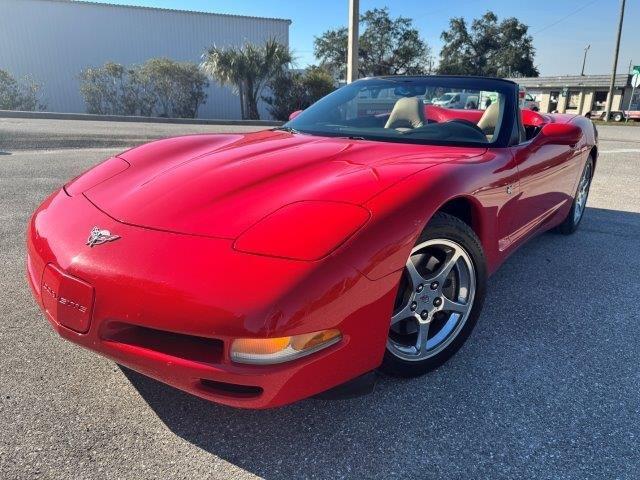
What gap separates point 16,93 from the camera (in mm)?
19844

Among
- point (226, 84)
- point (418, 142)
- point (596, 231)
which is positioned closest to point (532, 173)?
point (418, 142)

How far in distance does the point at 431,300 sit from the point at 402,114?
1.45m

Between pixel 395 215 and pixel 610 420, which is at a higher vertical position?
pixel 395 215

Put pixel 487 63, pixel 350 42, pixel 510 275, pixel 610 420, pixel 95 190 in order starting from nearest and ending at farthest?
pixel 610 420 < pixel 95 190 < pixel 510 275 < pixel 350 42 < pixel 487 63

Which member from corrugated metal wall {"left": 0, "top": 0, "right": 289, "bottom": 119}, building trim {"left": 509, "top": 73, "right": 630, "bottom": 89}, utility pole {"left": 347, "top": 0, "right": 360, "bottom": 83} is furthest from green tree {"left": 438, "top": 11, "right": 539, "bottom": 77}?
utility pole {"left": 347, "top": 0, "right": 360, "bottom": 83}

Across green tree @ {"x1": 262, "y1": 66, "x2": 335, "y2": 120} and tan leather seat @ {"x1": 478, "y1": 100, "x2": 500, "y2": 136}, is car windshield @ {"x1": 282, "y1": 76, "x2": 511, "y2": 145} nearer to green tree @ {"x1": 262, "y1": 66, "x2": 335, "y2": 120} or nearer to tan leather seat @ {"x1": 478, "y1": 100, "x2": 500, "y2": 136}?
tan leather seat @ {"x1": 478, "y1": 100, "x2": 500, "y2": 136}

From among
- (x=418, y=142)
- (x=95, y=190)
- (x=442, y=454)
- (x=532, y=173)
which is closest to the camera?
(x=442, y=454)

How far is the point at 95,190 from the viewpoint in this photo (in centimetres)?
216

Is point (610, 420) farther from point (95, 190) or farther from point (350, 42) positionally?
point (350, 42)

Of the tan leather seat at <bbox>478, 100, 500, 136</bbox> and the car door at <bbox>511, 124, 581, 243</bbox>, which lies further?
the tan leather seat at <bbox>478, 100, 500, 136</bbox>

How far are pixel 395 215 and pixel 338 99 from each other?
1927 millimetres

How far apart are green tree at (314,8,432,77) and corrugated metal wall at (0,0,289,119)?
2019 cm

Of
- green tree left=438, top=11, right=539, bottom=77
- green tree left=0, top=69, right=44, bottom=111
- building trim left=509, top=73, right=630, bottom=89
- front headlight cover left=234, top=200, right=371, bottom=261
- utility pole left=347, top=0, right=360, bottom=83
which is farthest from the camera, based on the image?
green tree left=438, top=11, right=539, bottom=77

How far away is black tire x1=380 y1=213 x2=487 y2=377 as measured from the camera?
1.91 m
